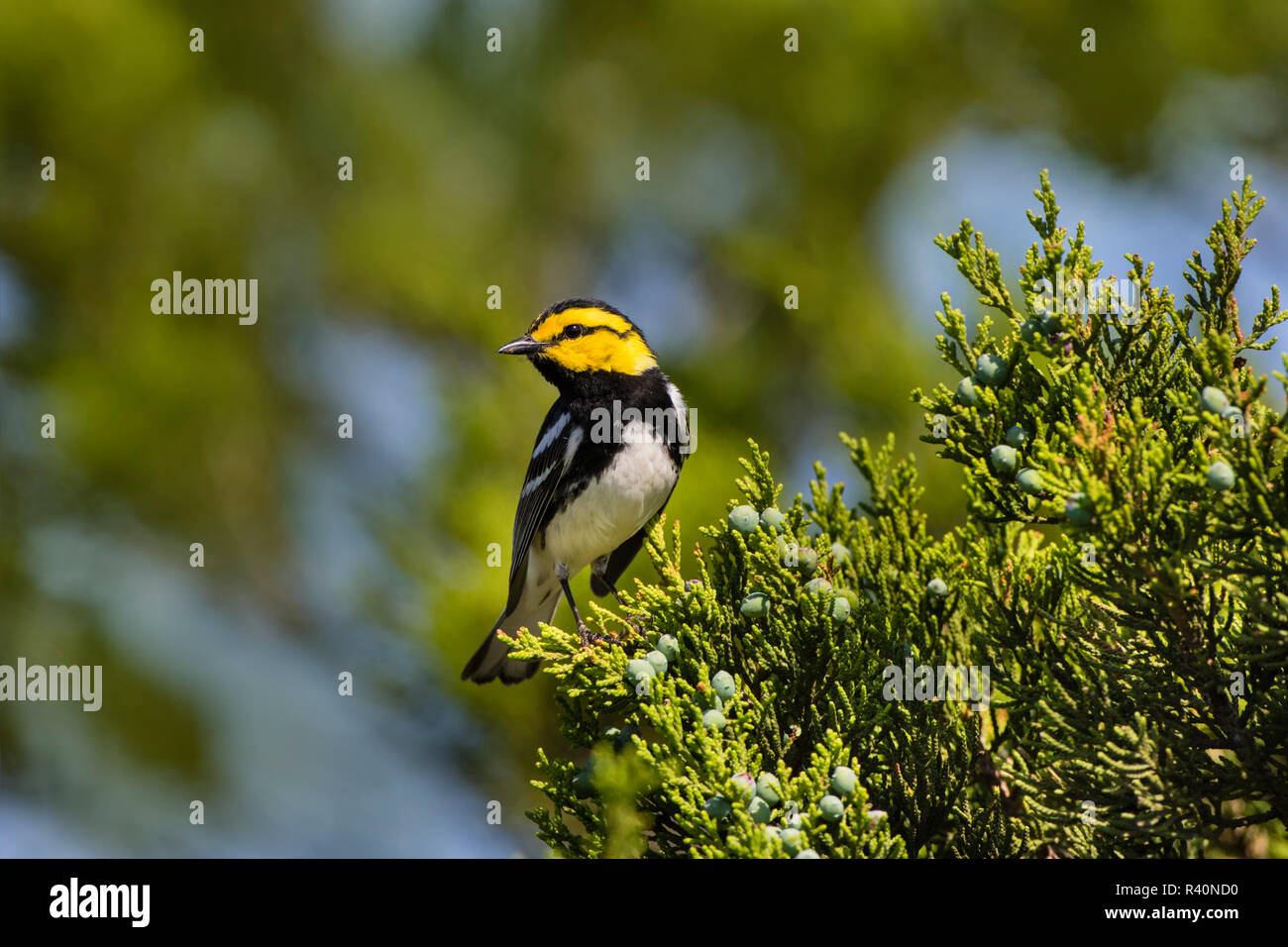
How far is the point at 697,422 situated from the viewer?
307 cm

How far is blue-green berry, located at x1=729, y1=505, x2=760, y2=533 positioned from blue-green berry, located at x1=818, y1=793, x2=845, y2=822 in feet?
1.55

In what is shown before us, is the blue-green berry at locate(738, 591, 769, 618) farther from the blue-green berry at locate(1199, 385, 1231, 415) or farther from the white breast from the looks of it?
the white breast

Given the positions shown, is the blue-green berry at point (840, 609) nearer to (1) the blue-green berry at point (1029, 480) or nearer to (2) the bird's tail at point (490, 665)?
(1) the blue-green berry at point (1029, 480)

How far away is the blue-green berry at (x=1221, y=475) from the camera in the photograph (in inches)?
51.2

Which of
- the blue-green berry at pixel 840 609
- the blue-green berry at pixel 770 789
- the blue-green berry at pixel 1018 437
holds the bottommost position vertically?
the blue-green berry at pixel 770 789

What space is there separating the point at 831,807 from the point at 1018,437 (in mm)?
561

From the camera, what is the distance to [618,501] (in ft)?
9.51

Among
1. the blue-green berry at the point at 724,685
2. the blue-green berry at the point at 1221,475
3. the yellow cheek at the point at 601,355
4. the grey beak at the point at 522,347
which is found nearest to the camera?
the blue-green berry at the point at 1221,475

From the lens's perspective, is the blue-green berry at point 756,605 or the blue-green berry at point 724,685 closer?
the blue-green berry at point 724,685

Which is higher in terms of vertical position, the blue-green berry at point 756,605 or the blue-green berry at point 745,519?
the blue-green berry at point 745,519

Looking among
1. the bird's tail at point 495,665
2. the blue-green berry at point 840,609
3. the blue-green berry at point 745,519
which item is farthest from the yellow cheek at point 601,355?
the blue-green berry at point 840,609

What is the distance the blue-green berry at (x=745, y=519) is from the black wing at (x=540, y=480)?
117 cm

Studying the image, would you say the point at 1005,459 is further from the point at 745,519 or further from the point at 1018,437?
the point at 745,519
